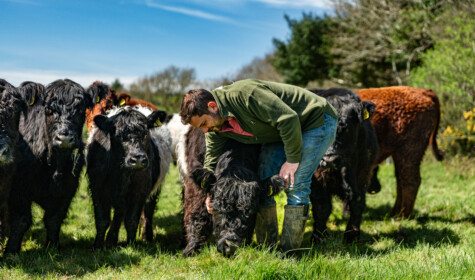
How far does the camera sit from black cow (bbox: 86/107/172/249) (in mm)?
4711

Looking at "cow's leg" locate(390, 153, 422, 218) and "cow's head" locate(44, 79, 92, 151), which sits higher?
"cow's head" locate(44, 79, 92, 151)

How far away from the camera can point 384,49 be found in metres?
19.1

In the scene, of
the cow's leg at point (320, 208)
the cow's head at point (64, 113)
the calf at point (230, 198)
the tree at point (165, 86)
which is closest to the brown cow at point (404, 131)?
Answer: the cow's leg at point (320, 208)

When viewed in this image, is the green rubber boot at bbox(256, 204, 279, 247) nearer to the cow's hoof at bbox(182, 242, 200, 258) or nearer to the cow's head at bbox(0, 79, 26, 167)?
the cow's hoof at bbox(182, 242, 200, 258)

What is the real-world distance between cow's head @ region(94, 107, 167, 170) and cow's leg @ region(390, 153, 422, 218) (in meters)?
4.49

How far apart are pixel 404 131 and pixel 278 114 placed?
4327mm

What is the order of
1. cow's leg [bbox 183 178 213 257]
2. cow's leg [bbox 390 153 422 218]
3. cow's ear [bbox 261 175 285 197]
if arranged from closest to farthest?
1. cow's ear [bbox 261 175 285 197]
2. cow's leg [bbox 183 178 213 257]
3. cow's leg [bbox 390 153 422 218]

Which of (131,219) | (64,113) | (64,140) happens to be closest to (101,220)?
(131,219)

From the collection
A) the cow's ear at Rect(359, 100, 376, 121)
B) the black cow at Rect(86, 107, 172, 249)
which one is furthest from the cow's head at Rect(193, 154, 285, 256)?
the cow's ear at Rect(359, 100, 376, 121)

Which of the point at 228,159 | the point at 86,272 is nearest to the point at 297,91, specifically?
the point at 228,159

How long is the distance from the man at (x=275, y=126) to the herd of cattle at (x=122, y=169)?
229mm

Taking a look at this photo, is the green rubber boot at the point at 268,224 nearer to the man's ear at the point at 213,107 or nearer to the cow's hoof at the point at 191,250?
the cow's hoof at the point at 191,250

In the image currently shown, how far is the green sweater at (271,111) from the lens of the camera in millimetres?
3643

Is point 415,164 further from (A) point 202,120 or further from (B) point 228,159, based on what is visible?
(A) point 202,120
